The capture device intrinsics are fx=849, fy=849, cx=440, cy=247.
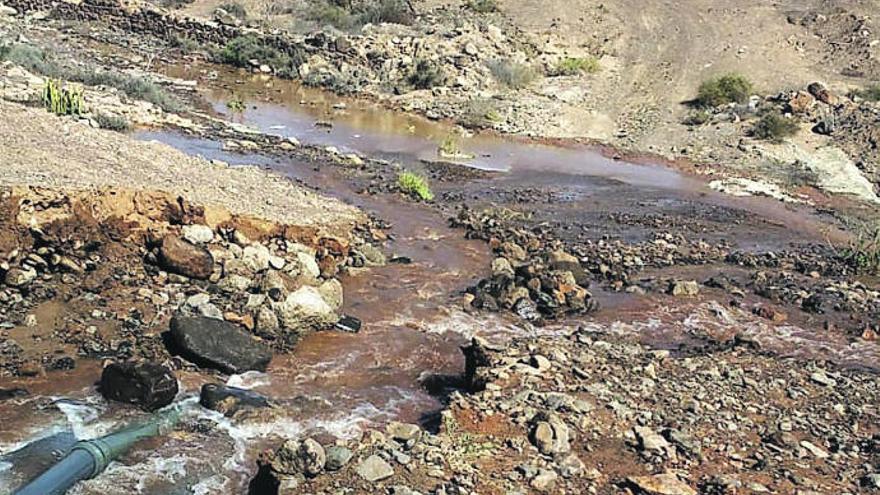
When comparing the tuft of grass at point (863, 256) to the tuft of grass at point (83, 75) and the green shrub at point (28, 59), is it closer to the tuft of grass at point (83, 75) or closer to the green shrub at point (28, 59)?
the tuft of grass at point (83, 75)

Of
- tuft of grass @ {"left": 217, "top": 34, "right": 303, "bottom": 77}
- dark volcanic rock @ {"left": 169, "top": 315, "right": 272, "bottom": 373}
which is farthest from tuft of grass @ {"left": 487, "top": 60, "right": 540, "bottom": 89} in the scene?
dark volcanic rock @ {"left": 169, "top": 315, "right": 272, "bottom": 373}

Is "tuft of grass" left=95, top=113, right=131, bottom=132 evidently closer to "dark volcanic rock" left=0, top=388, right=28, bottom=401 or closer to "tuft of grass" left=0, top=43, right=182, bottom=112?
"tuft of grass" left=0, top=43, right=182, bottom=112

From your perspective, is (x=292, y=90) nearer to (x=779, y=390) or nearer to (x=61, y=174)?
(x=61, y=174)

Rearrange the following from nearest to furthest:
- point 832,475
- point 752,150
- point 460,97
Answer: point 832,475
point 752,150
point 460,97

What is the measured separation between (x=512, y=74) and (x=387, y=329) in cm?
2083

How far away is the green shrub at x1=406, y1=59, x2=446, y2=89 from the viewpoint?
29.2 metres

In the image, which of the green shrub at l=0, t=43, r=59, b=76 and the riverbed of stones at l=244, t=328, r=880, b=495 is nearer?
the riverbed of stones at l=244, t=328, r=880, b=495

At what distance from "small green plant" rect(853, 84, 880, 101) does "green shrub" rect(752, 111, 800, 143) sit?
3.51m

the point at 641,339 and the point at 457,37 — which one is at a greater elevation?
the point at 457,37

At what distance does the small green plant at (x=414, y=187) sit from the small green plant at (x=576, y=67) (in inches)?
604

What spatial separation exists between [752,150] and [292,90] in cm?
1511

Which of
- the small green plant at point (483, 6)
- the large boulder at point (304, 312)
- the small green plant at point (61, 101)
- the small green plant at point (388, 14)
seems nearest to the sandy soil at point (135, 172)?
the small green plant at point (61, 101)

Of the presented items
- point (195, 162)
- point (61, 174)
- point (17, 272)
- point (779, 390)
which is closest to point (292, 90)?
point (195, 162)

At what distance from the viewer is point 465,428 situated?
767 cm
